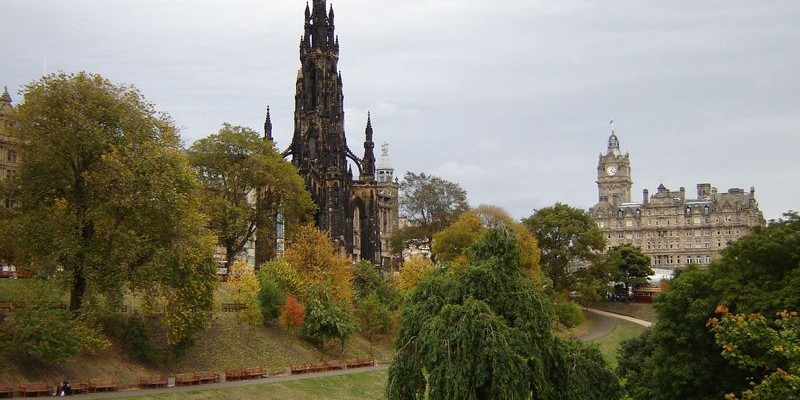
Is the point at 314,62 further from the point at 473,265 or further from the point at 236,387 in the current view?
the point at 473,265

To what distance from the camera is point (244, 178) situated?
68.9 m

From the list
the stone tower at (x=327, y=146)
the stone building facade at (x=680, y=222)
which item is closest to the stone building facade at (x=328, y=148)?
the stone tower at (x=327, y=146)

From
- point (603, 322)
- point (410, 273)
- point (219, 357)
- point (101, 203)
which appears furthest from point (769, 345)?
point (603, 322)

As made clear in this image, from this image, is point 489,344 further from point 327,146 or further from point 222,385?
point 327,146

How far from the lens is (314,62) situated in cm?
9044

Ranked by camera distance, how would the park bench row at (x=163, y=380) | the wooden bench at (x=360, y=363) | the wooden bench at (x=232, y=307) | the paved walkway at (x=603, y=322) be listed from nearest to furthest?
the park bench row at (x=163, y=380), the wooden bench at (x=360, y=363), the wooden bench at (x=232, y=307), the paved walkway at (x=603, y=322)

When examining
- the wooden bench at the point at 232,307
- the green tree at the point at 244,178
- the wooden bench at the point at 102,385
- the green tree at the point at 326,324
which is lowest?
the wooden bench at the point at 102,385

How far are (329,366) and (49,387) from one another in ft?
58.3

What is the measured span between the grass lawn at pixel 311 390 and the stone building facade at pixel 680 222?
328ft

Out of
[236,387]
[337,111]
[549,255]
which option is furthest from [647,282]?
[236,387]

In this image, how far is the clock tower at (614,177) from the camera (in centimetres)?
16100

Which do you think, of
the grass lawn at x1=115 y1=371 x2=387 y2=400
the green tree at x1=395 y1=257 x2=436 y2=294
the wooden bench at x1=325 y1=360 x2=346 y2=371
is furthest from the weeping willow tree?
the green tree at x1=395 y1=257 x2=436 y2=294

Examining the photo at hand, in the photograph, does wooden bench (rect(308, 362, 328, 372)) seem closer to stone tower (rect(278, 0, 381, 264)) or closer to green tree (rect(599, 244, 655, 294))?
stone tower (rect(278, 0, 381, 264))

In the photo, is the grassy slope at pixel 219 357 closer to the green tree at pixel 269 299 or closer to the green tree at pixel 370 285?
the green tree at pixel 269 299
